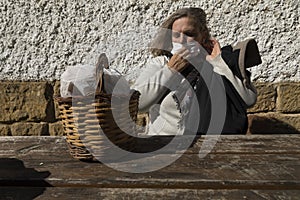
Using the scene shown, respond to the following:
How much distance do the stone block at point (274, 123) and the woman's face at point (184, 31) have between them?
1.88 ft

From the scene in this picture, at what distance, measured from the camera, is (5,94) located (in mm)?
1746

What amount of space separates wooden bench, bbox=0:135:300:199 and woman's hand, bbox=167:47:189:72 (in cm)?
45

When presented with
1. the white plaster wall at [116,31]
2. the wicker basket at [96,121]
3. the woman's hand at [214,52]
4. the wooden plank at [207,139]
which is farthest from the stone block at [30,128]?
the wicker basket at [96,121]

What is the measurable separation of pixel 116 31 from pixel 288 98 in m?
0.93

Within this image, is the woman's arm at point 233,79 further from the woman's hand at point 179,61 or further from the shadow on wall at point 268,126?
the shadow on wall at point 268,126

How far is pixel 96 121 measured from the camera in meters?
0.71

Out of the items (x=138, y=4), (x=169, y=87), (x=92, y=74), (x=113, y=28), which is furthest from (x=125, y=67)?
(x=92, y=74)

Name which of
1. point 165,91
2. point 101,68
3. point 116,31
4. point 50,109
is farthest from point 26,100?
point 101,68

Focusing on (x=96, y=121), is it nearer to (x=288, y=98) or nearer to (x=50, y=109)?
(x=50, y=109)

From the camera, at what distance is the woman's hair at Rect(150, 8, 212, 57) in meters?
1.41

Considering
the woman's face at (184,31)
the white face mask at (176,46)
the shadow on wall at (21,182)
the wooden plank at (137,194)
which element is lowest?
the shadow on wall at (21,182)

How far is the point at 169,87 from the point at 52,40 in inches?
29.9

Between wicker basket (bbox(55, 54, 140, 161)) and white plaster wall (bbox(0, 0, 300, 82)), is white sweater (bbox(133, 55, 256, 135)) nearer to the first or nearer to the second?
white plaster wall (bbox(0, 0, 300, 82))

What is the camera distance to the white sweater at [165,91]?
4.24 feet
